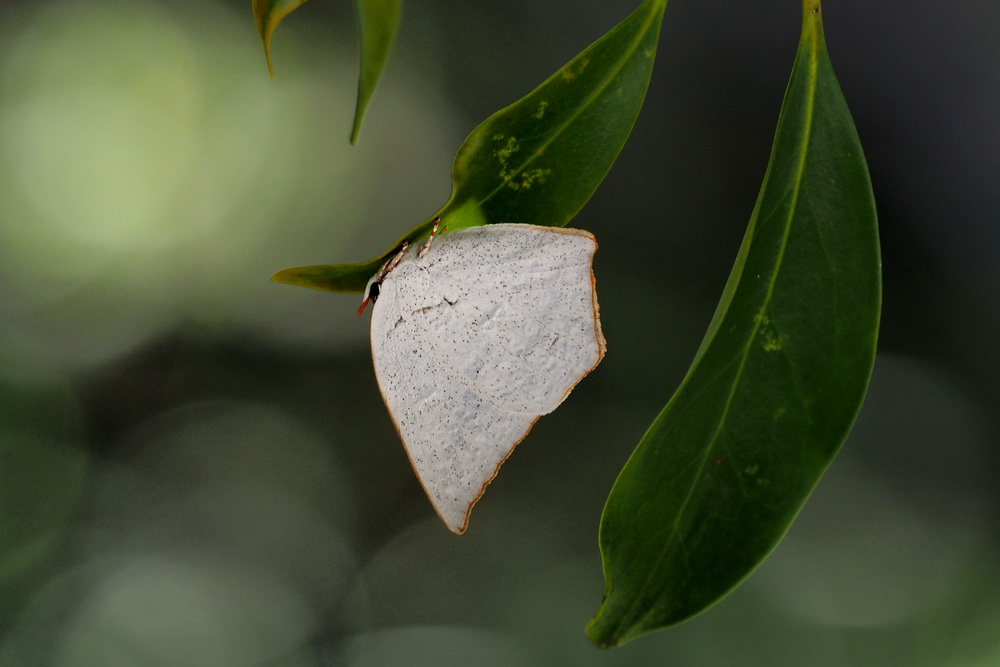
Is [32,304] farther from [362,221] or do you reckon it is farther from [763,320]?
[763,320]

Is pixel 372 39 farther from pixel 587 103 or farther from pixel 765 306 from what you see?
pixel 765 306

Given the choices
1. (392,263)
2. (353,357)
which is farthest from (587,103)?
(353,357)

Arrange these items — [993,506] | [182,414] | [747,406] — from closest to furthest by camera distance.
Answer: [747,406] → [993,506] → [182,414]

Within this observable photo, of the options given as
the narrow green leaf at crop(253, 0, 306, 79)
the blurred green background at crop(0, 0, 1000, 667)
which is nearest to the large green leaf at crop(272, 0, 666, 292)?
the narrow green leaf at crop(253, 0, 306, 79)

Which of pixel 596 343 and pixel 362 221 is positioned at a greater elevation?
pixel 596 343

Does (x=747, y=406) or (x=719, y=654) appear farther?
(x=719, y=654)

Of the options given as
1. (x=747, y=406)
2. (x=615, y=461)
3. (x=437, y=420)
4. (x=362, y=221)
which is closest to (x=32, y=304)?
(x=362, y=221)
